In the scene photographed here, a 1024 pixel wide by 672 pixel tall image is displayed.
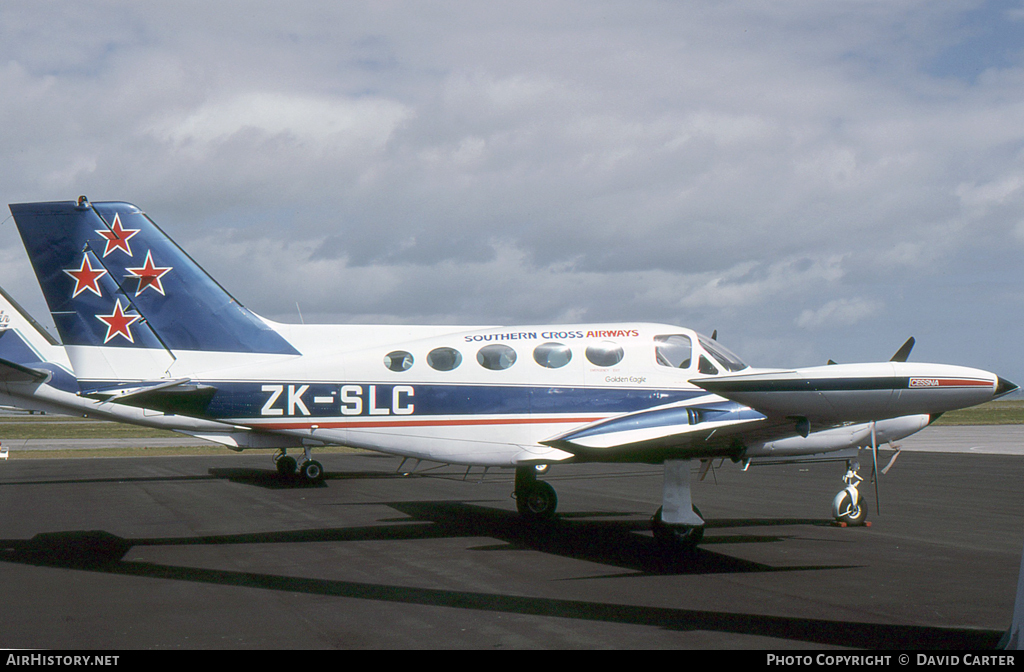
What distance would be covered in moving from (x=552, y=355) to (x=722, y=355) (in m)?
2.47

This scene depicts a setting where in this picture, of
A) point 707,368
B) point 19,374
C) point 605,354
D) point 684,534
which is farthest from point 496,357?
point 19,374

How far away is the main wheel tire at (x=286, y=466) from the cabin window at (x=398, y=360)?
1163 centimetres

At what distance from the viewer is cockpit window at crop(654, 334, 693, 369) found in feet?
39.7

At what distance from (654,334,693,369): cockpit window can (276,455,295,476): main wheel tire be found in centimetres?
1332

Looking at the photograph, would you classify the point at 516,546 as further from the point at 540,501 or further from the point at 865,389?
the point at 865,389

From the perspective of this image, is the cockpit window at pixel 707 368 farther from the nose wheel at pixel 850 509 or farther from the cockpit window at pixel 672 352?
the nose wheel at pixel 850 509

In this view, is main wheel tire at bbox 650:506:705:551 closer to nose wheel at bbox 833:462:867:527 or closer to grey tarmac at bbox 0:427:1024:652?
grey tarmac at bbox 0:427:1024:652

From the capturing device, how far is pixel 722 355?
12.2 meters

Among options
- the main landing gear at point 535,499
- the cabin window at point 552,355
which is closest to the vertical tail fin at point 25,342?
the main landing gear at point 535,499

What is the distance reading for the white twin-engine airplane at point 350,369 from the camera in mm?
11531

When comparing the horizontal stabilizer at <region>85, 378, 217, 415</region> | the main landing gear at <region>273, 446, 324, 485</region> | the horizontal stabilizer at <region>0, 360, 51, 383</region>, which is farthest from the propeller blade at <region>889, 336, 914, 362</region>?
the horizontal stabilizer at <region>0, 360, 51, 383</region>

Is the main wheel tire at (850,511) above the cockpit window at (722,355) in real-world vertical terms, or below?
below

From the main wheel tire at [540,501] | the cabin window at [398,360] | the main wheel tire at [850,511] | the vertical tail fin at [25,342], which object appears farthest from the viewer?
the vertical tail fin at [25,342]
